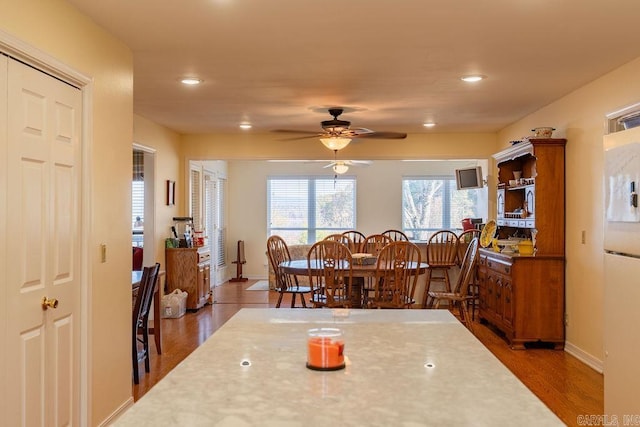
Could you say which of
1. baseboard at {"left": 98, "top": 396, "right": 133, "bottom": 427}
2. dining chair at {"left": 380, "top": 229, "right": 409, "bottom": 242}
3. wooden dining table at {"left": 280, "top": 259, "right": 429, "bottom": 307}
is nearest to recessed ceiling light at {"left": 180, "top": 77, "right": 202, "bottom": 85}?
wooden dining table at {"left": 280, "top": 259, "right": 429, "bottom": 307}

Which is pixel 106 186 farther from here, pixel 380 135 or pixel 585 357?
pixel 585 357

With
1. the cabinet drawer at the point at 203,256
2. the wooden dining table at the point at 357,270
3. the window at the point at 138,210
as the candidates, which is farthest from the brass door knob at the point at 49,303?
the window at the point at 138,210

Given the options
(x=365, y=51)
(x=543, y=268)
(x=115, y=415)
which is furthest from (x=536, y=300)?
(x=115, y=415)

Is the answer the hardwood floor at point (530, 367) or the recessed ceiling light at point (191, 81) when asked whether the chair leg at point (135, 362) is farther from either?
the recessed ceiling light at point (191, 81)

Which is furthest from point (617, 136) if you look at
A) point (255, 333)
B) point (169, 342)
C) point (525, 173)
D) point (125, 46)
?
point (169, 342)

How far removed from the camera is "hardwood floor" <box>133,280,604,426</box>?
391 cm

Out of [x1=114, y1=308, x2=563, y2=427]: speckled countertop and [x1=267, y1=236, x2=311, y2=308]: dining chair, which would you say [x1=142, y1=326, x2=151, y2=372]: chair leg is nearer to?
[x1=267, y1=236, x2=311, y2=308]: dining chair

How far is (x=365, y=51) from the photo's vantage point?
3.88 meters

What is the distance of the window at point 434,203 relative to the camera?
37.4 ft

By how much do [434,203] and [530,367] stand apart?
6835mm

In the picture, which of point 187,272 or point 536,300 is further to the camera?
point 187,272

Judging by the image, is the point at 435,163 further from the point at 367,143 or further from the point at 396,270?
the point at 396,270

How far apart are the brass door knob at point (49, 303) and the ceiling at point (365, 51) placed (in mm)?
1521

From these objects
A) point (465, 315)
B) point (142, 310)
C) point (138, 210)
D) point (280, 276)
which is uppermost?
point (138, 210)
